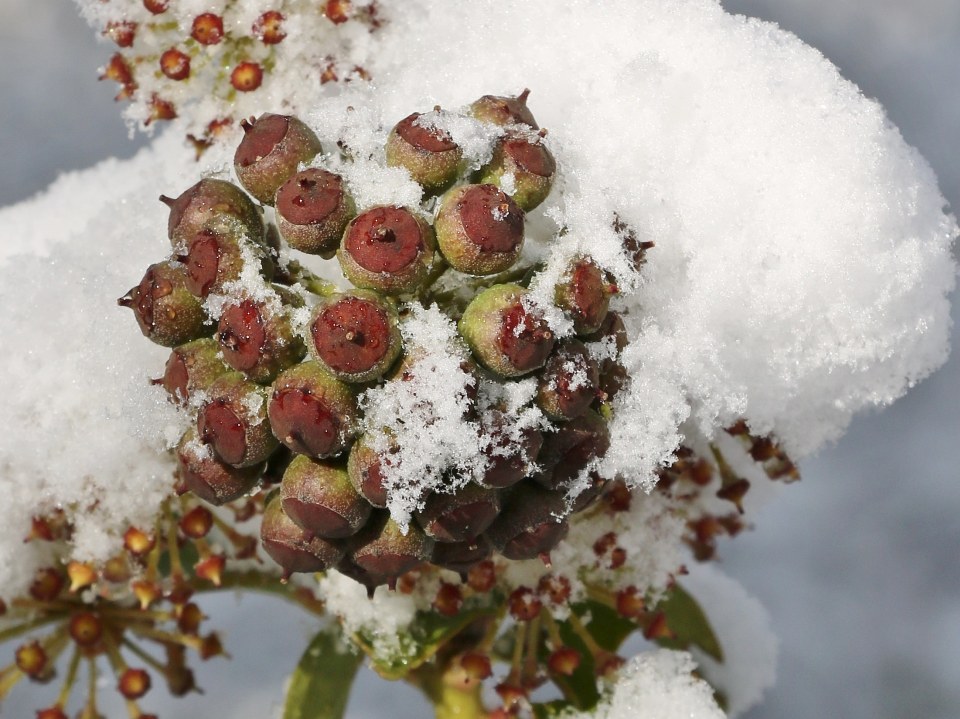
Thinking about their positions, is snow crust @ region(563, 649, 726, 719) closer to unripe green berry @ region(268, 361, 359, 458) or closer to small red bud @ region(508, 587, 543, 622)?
small red bud @ region(508, 587, 543, 622)

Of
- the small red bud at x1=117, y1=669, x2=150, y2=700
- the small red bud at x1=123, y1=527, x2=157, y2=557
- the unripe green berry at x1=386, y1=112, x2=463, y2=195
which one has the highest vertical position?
the unripe green berry at x1=386, y1=112, x2=463, y2=195

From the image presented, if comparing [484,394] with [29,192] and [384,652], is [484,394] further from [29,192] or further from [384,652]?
[29,192]

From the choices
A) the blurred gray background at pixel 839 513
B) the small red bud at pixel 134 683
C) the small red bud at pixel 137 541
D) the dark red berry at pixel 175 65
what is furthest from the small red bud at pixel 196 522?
the blurred gray background at pixel 839 513

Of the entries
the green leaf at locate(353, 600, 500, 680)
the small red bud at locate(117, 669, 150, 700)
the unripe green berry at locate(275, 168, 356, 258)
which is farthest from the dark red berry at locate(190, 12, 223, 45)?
the small red bud at locate(117, 669, 150, 700)

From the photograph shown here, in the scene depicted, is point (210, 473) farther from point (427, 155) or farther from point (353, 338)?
point (427, 155)

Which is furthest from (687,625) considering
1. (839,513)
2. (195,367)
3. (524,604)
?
(839,513)

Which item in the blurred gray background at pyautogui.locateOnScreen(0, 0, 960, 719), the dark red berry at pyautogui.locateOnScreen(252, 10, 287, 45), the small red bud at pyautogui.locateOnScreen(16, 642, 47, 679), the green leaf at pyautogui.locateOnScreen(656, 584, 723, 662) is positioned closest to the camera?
the dark red berry at pyautogui.locateOnScreen(252, 10, 287, 45)

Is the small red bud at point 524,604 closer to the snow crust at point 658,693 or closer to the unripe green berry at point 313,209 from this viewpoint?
the snow crust at point 658,693
